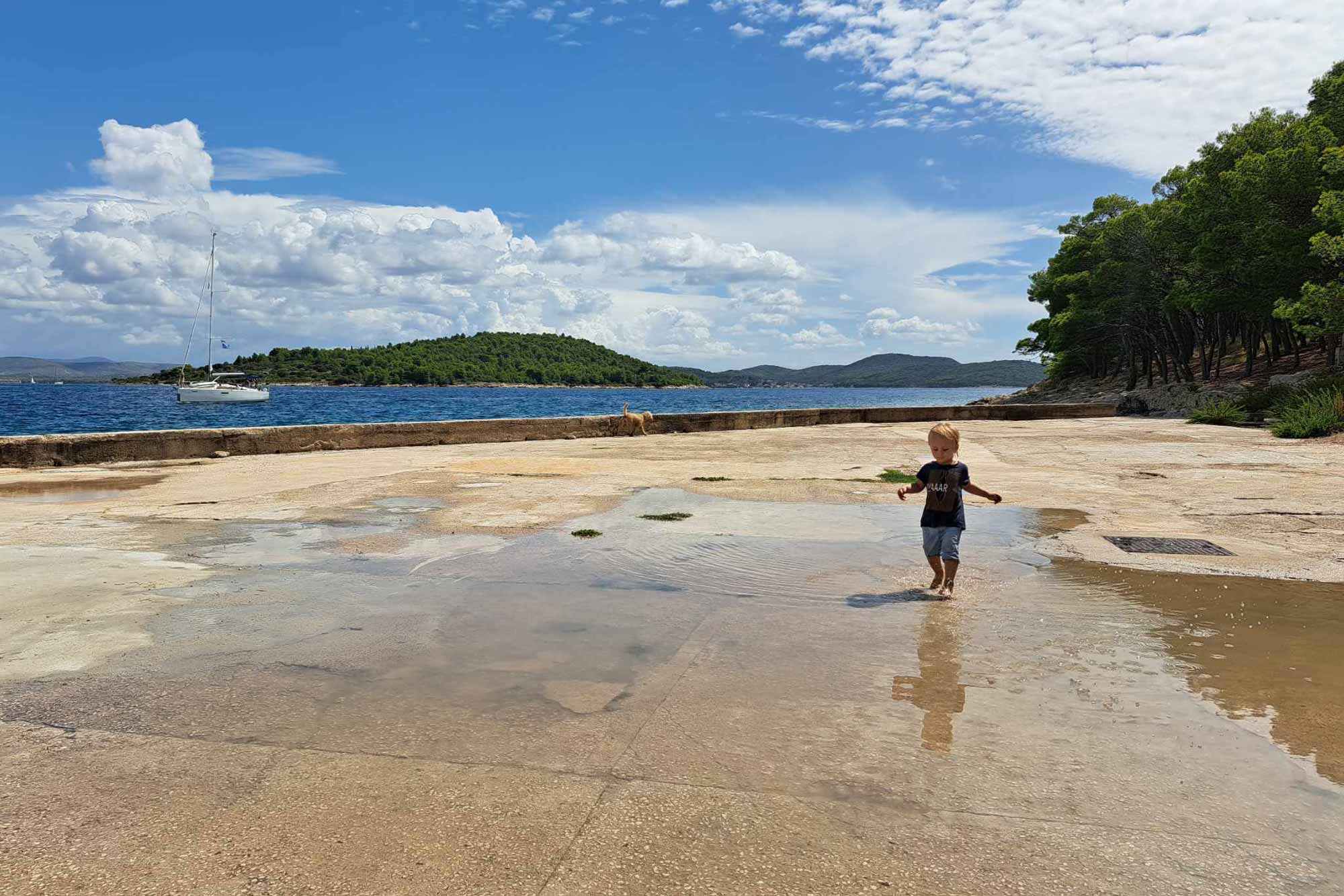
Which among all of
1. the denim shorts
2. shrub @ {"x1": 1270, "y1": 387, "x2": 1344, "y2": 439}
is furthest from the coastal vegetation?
the denim shorts

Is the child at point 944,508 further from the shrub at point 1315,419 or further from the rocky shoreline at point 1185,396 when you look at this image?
the rocky shoreline at point 1185,396

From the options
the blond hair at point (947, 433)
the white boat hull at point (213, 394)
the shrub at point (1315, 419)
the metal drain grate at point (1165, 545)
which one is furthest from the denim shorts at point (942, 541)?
the white boat hull at point (213, 394)

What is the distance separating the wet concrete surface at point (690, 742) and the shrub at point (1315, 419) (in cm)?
1432

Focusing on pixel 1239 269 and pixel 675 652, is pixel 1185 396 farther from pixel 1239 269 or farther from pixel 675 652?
pixel 675 652

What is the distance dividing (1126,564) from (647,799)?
474cm

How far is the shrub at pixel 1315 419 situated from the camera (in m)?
17.0

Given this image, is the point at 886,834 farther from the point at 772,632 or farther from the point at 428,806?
the point at 772,632

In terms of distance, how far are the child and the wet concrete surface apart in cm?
20

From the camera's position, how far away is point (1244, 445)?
15.8 meters

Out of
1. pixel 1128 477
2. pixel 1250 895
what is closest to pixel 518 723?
pixel 1250 895

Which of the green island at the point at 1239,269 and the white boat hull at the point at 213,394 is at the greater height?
the green island at the point at 1239,269

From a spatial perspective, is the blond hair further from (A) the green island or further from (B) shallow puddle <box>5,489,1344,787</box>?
(A) the green island

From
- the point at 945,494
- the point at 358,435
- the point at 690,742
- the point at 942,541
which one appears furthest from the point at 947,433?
the point at 358,435

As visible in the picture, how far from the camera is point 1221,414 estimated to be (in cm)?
2328
